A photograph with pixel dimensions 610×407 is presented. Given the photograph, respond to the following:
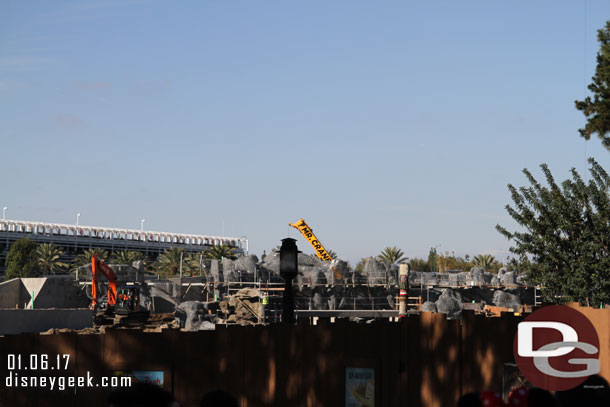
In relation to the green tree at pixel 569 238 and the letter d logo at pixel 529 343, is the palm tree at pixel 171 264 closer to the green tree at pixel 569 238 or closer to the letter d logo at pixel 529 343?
the green tree at pixel 569 238

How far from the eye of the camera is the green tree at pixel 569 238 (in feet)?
92.6

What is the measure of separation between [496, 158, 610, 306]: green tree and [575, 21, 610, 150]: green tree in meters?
2.98

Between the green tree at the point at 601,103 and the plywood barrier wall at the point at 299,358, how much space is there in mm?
14394

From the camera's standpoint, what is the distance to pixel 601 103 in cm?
2622

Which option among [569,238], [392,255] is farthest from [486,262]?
[569,238]

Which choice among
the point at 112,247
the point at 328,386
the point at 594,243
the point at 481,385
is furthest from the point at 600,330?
the point at 112,247

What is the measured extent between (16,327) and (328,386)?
1685 inches

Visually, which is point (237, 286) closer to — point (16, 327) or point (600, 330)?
point (16, 327)

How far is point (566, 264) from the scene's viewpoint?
1147 inches

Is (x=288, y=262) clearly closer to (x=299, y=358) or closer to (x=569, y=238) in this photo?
(x=299, y=358)

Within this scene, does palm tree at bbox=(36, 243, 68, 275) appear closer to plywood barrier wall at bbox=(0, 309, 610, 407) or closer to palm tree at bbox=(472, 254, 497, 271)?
palm tree at bbox=(472, 254, 497, 271)
